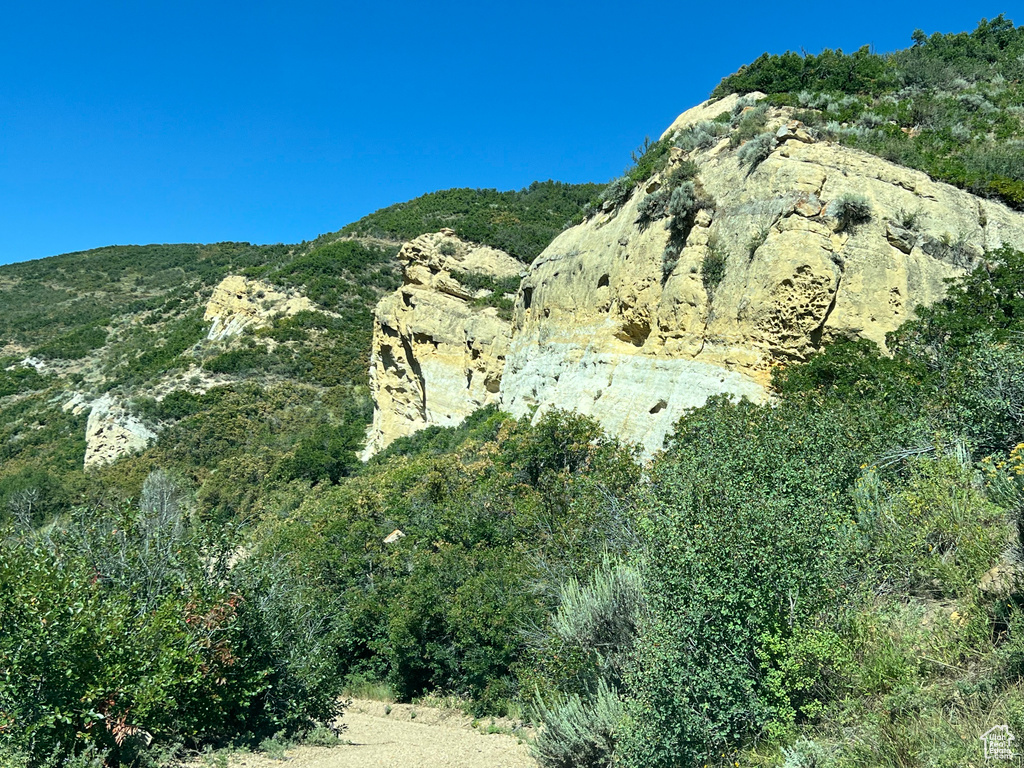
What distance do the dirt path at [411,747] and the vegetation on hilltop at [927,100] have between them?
16.4 metres

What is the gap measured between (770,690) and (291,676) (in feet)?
25.4

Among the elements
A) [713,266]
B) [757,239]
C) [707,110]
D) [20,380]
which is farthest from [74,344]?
[757,239]

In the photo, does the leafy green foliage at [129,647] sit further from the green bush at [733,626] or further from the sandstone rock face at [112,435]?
the sandstone rock face at [112,435]

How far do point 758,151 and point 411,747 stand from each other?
51.1ft

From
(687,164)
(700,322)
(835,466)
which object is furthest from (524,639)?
(687,164)

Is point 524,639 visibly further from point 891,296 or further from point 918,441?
point 891,296

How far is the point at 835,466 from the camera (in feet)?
32.1

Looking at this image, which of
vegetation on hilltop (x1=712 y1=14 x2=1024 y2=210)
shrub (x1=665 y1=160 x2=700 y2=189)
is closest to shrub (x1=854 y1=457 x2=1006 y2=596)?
vegetation on hilltop (x1=712 y1=14 x2=1024 y2=210)

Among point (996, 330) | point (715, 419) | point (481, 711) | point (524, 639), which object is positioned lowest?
point (481, 711)

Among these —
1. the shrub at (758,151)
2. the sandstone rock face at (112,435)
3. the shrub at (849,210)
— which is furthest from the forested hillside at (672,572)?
the sandstone rock face at (112,435)

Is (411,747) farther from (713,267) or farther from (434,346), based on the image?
(434,346)

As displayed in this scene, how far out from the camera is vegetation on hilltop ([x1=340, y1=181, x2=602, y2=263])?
48.1m

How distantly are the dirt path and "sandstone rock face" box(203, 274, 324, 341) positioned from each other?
4092 cm

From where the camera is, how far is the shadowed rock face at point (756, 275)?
48.3 feet
